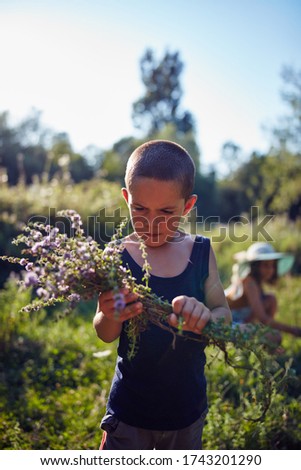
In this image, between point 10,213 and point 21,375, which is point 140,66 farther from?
point 21,375

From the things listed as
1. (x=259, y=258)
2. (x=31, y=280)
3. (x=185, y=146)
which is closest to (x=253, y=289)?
(x=259, y=258)

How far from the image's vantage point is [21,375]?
4398 mm

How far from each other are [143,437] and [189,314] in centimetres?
79

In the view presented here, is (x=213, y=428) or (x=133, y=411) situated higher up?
(x=133, y=411)

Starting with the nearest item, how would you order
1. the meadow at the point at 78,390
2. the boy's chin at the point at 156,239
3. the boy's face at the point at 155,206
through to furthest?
the boy's face at the point at 155,206
the boy's chin at the point at 156,239
the meadow at the point at 78,390

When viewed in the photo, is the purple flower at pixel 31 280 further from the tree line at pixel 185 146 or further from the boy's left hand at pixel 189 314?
the tree line at pixel 185 146

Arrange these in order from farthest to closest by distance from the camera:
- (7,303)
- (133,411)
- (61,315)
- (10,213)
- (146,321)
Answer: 1. (10,213)
2. (7,303)
3. (133,411)
4. (146,321)
5. (61,315)

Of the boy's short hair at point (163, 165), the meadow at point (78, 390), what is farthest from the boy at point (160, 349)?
the meadow at point (78, 390)

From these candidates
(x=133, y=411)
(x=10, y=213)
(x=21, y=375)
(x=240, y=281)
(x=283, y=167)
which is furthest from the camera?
(x=283, y=167)

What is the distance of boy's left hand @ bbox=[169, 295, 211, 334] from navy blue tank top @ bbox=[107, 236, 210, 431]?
0.34 meters

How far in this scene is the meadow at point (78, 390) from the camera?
3.19 metres

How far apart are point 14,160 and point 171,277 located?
22190 millimetres

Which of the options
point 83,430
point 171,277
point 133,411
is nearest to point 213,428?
point 83,430

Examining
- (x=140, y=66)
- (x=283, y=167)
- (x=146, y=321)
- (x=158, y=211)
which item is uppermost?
(x=140, y=66)
